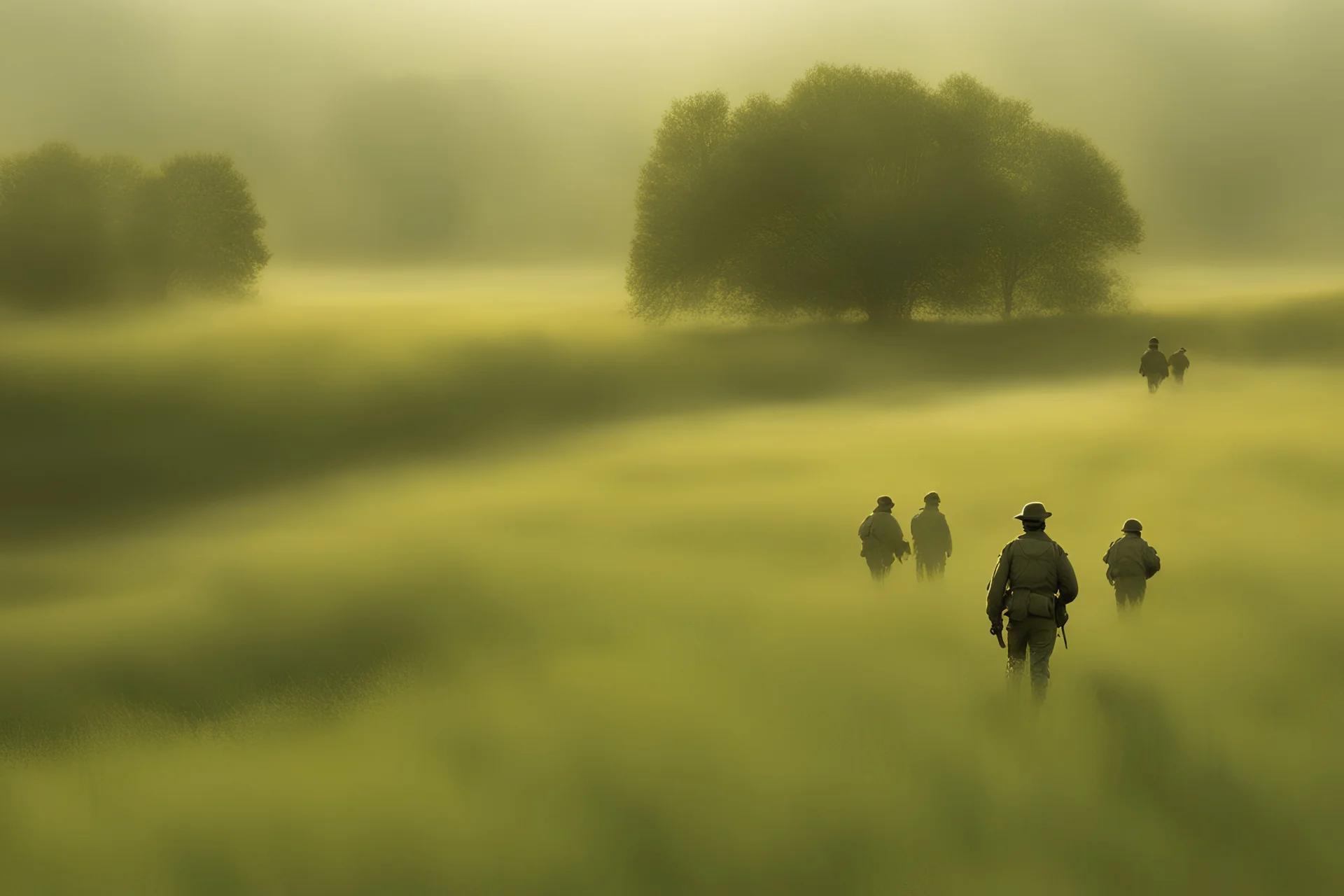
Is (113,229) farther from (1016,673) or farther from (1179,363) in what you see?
(1016,673)

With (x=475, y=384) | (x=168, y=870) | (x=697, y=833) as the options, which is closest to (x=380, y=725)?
(x=168, y=870)

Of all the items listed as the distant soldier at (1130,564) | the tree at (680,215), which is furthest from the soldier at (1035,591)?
the tree at (680,215)

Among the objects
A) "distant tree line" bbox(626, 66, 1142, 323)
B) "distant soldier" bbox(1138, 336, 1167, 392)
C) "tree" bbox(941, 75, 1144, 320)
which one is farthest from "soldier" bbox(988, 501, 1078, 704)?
"tree" bbox(941, 75, 1144, 320)

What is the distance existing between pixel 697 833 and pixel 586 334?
43.3 meters

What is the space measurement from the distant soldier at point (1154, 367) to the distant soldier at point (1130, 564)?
76.0ft

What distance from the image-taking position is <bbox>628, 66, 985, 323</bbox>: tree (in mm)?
57000

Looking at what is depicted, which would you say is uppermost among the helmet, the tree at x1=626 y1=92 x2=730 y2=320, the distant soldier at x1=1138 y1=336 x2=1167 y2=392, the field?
the tree at x1=626 y1=92 x2=730 y2=320

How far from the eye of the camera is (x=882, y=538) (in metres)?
19.0

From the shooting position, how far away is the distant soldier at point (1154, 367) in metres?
38.8

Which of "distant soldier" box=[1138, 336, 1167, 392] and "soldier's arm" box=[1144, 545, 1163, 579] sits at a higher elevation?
"distant soldier" box=[1138, 336, 1167, 392]

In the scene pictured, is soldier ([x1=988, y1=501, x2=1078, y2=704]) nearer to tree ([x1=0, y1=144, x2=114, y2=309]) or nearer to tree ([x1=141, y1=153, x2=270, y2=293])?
tree ([x1=141, y1=153, x2=270, y2=293])

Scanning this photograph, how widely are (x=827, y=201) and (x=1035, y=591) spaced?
45.0 m

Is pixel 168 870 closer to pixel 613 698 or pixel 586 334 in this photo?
pixel 613 698

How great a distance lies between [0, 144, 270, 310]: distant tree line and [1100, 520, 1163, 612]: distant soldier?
197 feet
